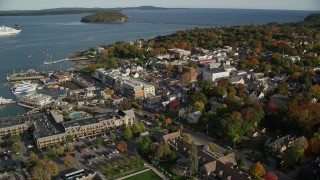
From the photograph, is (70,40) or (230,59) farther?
(70,40)

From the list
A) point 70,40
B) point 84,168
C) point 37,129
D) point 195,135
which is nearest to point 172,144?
point 195,135

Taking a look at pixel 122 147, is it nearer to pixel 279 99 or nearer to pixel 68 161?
pixel 68 161

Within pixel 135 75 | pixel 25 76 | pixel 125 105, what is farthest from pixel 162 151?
pixel 25 76

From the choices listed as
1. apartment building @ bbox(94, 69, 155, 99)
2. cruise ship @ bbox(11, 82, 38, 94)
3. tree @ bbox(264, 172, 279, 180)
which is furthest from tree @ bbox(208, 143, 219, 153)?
cruise ship @ bbox(11, 82, 38, 94)

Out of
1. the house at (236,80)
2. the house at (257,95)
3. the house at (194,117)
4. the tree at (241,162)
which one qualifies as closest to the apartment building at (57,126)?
the house at (194,117)

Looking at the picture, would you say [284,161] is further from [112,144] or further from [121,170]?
[112,144]
